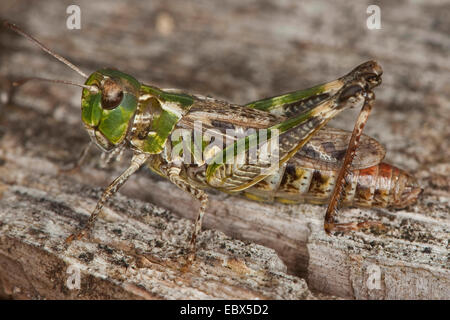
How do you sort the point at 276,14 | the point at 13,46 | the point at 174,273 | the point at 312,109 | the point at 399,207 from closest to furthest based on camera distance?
1. the point at 174,273
2. the point at 312,109
3. the point at 399,207
4. the point at 13,46
5. the point at 276,14

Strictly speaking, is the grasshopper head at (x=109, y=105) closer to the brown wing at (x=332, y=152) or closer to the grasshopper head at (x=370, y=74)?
the brown wing at (x=332, y=152)

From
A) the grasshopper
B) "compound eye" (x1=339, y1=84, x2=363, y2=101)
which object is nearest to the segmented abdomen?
the grasshopper

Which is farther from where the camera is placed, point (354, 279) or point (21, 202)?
point (21, 202)

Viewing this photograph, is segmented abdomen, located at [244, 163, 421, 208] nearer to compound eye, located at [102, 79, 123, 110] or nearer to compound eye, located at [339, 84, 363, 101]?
compound eye, located at [339, 84, 363, 101]

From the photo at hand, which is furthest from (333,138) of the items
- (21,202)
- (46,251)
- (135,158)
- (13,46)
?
(13,46)

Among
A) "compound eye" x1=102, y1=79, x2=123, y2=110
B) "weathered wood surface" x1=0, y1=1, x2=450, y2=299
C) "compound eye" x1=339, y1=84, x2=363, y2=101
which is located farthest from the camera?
"compound eye" x1=102, y1=79, x2=123, y2=110

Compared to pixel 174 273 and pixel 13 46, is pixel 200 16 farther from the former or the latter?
pixel 174 273
